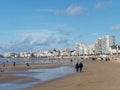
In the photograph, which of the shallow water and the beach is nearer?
the beach

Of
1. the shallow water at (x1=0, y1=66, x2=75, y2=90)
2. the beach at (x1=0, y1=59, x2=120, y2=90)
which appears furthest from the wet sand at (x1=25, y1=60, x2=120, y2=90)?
the shallow water at (x1=0, y1=66, x2=75, y2=90)

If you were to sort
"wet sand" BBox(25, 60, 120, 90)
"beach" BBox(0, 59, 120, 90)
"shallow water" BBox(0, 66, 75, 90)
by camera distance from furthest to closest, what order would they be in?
"shallow water" BBox(0, 66, 75, 90)
"beach" BBox(0, 59, 120, 90)
"wet sand" BBox(25, 60, 120, 90)

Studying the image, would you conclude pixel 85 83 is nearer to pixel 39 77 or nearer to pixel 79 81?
pixel 79 81

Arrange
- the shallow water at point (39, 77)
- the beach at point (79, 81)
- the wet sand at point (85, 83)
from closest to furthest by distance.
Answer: the wet sand at point (85, 83), the beach at point (79, 81), the shallow water at point (39, 77)

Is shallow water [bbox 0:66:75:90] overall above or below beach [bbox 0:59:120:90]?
below

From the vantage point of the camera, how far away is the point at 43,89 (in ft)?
79.8

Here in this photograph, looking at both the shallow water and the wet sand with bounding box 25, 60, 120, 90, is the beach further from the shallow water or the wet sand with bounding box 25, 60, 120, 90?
the shallow water

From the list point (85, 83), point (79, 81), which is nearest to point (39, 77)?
point (79, 81)

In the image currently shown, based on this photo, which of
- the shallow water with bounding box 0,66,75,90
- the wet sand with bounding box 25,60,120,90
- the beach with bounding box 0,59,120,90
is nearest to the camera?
the wet sand with bounding box 25,60,120,90

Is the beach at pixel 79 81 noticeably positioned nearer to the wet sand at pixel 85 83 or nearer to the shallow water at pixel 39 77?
the wet sand at pixel 85 83

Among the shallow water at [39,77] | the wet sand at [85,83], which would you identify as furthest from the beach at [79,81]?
the shallow water at [39,77]

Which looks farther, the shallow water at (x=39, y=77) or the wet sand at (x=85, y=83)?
the shallow water at (x=39, y=77)

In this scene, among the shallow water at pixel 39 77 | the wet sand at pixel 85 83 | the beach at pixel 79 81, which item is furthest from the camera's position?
the shallow water at pixel 39 77

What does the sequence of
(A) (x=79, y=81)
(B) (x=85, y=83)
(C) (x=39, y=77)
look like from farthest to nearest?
(C) (x=39, y=77)
(A) (x=79, y=81)
(B) (x=85, y=83)
